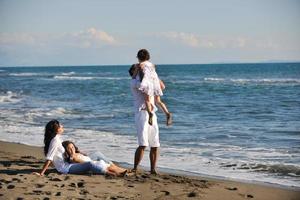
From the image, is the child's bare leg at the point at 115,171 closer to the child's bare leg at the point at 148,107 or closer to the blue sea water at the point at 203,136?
the child's bare leg at the point at 148,107

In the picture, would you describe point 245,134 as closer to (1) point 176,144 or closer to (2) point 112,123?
(1) point 176,144

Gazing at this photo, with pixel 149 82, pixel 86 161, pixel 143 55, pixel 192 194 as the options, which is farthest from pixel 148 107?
pixel 192 194

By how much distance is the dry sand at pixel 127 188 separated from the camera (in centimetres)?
550

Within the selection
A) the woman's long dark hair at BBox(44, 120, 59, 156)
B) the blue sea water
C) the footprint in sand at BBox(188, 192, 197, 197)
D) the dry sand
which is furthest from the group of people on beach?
the blue sea water

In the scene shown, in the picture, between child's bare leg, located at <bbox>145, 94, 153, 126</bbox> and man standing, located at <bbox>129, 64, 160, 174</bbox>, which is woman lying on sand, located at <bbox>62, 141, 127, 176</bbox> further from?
child's bare leg, located at <bbox>145, 94, 153, 126</bbox>

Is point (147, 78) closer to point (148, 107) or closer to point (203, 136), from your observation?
point (148, 107)

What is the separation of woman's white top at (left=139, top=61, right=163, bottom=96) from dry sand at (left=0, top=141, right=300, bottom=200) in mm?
1178

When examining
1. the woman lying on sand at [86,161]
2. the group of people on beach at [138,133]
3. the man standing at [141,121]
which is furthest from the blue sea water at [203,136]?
the woman lying on sand at [86,161]

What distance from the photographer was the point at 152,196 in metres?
5.49

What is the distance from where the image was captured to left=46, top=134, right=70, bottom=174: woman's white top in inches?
263

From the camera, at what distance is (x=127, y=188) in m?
5.81

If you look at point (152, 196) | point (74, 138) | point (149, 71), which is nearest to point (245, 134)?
point (74, 138)

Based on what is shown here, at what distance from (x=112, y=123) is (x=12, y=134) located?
3312 millimetres

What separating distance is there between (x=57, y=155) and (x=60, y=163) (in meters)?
0.12
